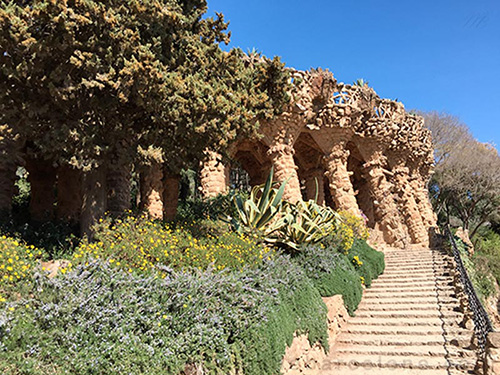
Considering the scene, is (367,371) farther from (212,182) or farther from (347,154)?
(347,154)

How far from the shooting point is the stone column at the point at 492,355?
5082 mm

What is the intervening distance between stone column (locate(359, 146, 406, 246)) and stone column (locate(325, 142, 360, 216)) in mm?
2786

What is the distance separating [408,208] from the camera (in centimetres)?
2183

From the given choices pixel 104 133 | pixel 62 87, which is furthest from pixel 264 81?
pixel 62 87

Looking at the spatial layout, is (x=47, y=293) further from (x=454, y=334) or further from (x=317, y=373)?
(x=454, y=334)

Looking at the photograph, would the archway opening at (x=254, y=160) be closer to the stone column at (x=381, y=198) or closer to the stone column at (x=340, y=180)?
the stone column at (x=340, y=180)

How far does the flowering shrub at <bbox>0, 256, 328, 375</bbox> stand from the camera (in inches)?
131

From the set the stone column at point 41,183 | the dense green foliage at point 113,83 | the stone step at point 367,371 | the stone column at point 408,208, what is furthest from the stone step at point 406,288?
the stone column at point 408,208

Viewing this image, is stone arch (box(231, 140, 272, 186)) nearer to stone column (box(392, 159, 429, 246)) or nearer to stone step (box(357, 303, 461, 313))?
stone step (box(357, 303, 461, 313))

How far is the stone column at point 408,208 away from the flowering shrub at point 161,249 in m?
16.7

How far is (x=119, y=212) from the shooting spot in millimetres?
8164

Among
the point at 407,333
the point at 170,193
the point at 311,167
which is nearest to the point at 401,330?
the point at 407,333

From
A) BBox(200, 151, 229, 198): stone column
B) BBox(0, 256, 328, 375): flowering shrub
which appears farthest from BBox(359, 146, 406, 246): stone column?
BBox(0, 256, 328, 375): flowering shrub

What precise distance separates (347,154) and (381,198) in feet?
12.1
